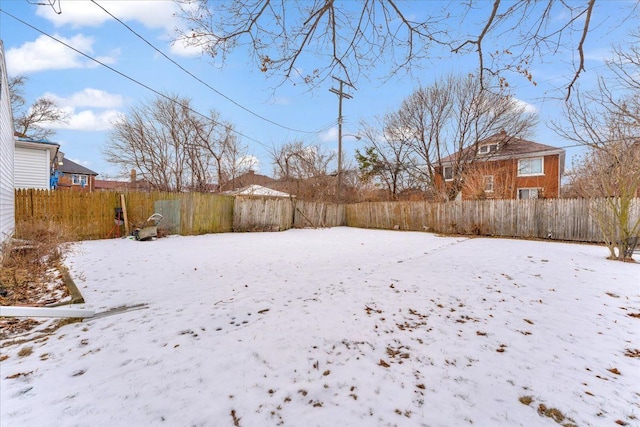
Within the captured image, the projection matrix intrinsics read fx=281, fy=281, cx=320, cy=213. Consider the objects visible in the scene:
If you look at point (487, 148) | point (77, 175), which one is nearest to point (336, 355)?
point (487, 148)

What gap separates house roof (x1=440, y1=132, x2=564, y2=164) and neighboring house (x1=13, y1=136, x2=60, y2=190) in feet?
68.1

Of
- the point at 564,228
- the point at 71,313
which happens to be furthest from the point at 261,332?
the point at 564,228

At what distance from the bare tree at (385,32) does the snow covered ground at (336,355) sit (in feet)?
9.56

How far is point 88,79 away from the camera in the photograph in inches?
344

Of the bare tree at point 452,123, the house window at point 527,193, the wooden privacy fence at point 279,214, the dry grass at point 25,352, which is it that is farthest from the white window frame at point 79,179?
the house window at point 527,193

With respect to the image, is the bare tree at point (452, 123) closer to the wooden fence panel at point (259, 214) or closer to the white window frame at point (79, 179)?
the wooden fence panel at point (259, 214)

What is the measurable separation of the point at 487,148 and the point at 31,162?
22924 millimetres

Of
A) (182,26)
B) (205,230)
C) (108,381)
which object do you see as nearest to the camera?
(108,381)

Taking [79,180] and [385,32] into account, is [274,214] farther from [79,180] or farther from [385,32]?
[79,180]

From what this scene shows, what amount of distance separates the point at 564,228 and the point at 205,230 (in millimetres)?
14055

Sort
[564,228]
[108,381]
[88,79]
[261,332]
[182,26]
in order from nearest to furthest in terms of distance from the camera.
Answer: [108,381] < [261,332] < [182,26] < [88,79] < [564,228]

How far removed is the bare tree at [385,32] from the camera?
10.0ft

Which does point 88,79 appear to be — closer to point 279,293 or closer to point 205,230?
point 205,230

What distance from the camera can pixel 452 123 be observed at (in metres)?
17.5
